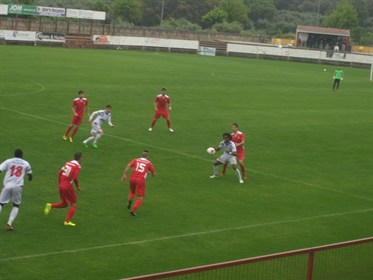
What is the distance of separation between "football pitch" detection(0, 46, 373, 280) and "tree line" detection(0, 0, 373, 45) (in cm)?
5930

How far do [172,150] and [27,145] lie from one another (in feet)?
18.4

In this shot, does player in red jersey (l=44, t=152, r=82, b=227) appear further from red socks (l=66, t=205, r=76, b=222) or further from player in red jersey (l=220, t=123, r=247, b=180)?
player in red jersey (l=220, t=123, r=247, b=180)

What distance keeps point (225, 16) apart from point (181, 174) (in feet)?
370

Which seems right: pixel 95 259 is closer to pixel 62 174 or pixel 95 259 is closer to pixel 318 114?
pixel 62 174

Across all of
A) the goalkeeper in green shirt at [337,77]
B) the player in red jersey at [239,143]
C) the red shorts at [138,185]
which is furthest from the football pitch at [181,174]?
the goalkeeper in green shirt at [337,77]

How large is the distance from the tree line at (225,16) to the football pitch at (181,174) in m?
59.3

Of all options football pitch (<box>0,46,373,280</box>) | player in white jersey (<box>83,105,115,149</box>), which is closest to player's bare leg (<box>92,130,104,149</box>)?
player in white jersey (<box>83,105,115,149</box>)

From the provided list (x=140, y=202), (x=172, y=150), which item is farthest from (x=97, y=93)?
(x=140, y=202)

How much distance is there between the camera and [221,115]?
42219mm

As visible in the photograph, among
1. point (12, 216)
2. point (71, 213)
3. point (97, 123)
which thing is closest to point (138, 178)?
point (71, 213)

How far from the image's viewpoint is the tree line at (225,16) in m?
131

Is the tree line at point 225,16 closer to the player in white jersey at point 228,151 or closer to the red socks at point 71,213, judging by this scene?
the player in white jersey at point 228,151

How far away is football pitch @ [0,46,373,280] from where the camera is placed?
62.1 ft

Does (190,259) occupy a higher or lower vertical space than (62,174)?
lower
